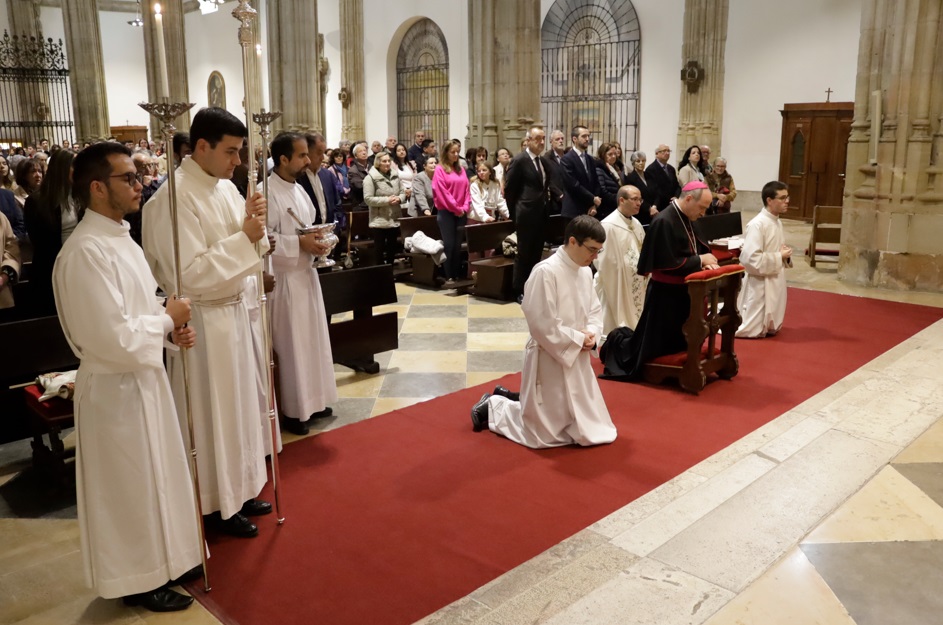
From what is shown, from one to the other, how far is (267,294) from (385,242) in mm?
5253

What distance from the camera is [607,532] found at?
3.58 meters

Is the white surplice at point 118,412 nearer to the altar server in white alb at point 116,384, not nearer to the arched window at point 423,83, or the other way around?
the altar server in white alb at point 116,384

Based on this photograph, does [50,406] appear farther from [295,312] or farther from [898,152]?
[898,152]

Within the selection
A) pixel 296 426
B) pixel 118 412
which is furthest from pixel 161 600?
pixel 296 426

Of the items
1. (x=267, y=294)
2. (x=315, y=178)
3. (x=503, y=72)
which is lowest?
(x=267, y=294)

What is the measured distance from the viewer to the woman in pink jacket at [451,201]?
360 inches

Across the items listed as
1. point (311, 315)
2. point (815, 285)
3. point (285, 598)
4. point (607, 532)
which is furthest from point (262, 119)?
point (815, 285)

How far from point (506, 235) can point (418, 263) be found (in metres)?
1.05

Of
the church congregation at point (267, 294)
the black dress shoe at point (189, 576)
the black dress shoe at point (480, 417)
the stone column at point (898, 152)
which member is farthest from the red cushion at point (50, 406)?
the stone column at point (898, 152)

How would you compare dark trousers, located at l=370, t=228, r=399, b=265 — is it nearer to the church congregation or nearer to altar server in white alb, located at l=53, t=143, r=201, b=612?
the church congregation

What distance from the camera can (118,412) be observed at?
2801mm

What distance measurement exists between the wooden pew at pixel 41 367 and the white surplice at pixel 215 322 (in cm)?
108

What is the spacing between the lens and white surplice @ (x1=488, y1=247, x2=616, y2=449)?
14.9ft

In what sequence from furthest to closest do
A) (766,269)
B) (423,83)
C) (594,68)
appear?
(423,83)
(594,68)
(766,269)
